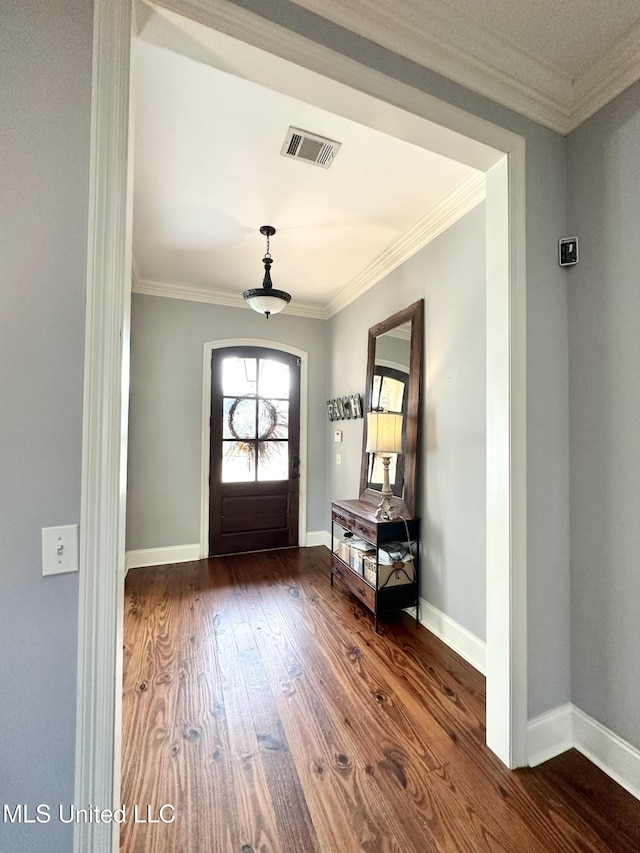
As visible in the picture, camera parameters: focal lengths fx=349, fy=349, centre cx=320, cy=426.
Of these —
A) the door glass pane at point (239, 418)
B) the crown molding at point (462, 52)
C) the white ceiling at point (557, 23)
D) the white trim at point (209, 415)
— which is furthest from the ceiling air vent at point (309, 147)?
the door glass pane at point (239, 418)

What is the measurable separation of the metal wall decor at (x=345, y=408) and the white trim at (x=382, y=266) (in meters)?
1.01

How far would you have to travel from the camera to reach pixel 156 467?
351 centimetres

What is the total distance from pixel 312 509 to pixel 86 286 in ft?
11.5

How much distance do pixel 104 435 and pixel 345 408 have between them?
286 cm

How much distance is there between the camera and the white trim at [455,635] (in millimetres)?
1968

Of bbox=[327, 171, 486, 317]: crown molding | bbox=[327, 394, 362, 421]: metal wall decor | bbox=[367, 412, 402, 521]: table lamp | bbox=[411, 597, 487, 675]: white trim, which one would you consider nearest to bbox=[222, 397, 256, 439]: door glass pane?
bbox=[327, 394, 362, 421]: metal wall decor

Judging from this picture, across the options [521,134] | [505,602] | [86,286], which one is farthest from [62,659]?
[521,134]

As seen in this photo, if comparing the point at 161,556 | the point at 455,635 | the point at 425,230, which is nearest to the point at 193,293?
the point at 425,230

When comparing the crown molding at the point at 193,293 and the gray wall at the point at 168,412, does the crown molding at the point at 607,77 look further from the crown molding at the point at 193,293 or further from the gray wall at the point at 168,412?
the gray wall at the point at 168,412

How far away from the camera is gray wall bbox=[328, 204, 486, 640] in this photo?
2029 millimetres

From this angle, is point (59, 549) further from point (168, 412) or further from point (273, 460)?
point (273, 460)

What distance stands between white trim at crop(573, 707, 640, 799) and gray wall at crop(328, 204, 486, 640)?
551 millimetres

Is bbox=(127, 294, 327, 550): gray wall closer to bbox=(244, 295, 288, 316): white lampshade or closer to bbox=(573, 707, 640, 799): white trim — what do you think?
bbox=(244, 295, 288, 316): white lampshade

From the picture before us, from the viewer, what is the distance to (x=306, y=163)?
1.89 meters
